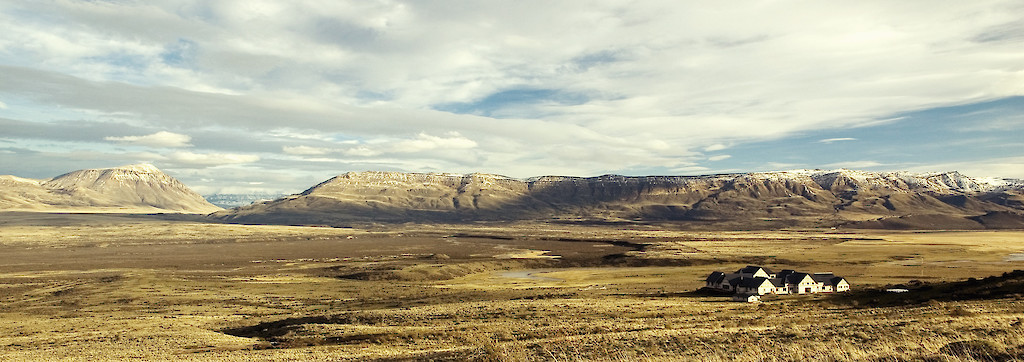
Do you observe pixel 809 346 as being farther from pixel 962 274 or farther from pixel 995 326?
pixel 962 274

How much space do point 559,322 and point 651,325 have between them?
7.18m

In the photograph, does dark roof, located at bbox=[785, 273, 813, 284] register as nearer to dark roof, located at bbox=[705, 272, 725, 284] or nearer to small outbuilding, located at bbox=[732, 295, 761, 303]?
Result: dark roof, located at bbox=[705, 272, 725, 284]

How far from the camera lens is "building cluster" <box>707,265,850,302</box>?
67.2m

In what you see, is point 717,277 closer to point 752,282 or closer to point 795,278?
point 752,282

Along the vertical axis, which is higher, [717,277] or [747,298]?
[717,277]

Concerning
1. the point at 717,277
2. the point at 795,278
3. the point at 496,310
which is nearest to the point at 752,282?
the point at 717,277

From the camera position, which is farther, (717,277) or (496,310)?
(717,277)

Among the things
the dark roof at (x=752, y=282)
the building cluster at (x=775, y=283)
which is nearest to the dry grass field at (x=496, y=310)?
the building cluster at (x=775, y=283)

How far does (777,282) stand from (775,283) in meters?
0.95

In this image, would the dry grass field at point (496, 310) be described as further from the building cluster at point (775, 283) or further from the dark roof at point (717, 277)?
the building cluster at point (775, 283)

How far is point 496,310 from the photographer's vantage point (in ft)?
171

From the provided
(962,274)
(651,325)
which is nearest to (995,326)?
(651,325)

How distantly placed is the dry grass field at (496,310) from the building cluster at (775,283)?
5307 mm

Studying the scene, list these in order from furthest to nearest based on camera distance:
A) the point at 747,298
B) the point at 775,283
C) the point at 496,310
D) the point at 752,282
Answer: the point at 775,283, the point at 752,282, the point at 747,298, the point at 496,310
